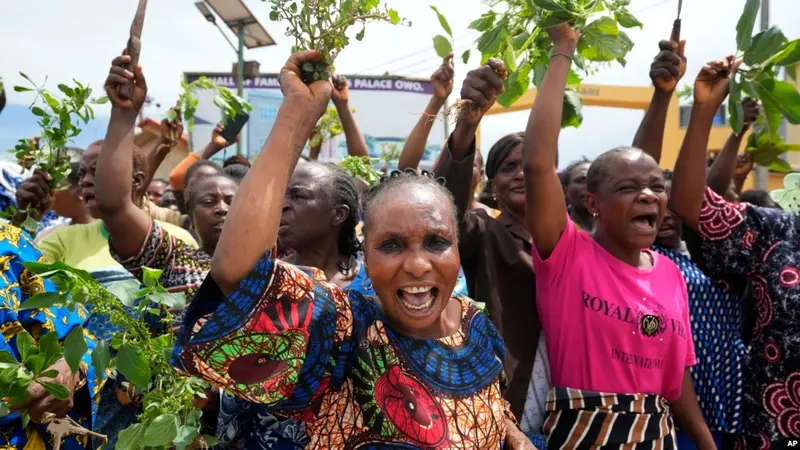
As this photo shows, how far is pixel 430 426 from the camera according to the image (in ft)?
5.83

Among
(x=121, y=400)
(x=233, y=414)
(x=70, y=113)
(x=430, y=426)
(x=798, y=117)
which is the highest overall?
(x=798, y=117)

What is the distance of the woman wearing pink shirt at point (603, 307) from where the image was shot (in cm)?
252

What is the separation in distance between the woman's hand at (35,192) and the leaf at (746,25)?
3088 mm

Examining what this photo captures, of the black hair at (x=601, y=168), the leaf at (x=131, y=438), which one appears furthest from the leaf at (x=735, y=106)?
the leaf at (x=131, y=438)

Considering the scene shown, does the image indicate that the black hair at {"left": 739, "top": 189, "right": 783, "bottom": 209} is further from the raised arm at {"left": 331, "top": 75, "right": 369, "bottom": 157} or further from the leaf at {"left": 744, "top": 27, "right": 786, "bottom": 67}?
the raised arm at {"left": 331, "top": 75, "right": 369, "bottom": 157}

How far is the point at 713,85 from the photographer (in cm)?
305

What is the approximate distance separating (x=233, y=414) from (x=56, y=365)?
25.1 inches

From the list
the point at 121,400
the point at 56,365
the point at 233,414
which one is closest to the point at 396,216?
the point at 233,414

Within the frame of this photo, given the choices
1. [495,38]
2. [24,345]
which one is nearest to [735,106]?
[495,38]

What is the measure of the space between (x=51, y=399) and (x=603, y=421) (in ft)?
6.05

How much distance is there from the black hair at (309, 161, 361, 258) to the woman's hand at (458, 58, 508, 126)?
602mm

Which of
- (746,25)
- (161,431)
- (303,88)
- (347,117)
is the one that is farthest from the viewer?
(347,117)

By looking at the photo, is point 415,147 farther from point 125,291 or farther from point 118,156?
point 125,291

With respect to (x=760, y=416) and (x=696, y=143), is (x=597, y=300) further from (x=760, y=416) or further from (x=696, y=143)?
(x=760, y=416)
